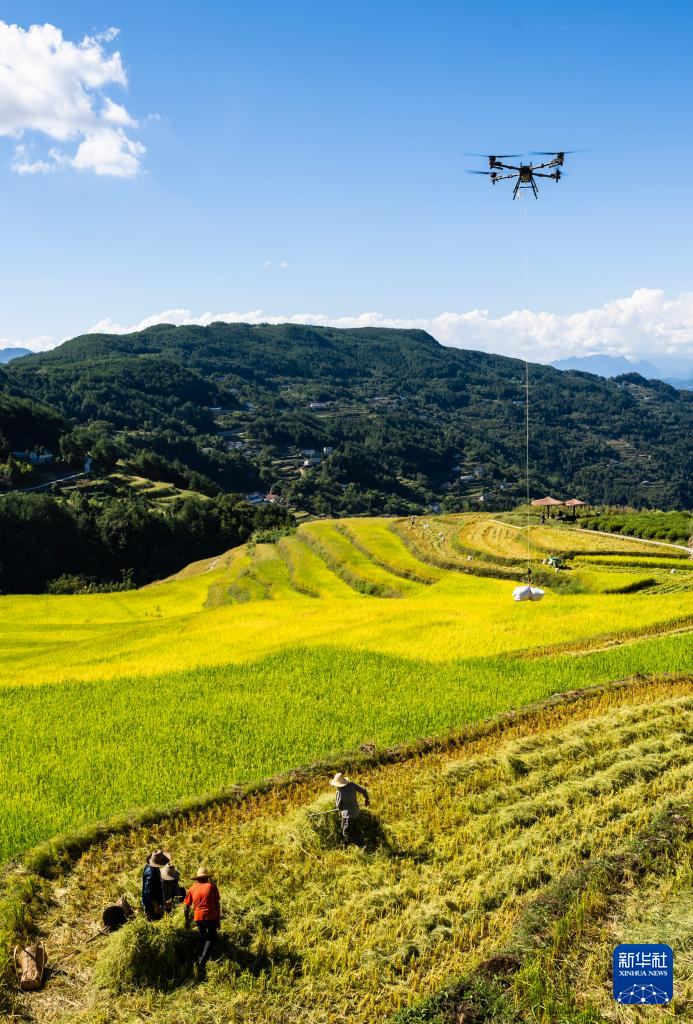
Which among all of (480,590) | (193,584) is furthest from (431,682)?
(193,584)

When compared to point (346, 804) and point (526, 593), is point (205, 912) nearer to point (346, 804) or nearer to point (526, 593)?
point (346, 804)

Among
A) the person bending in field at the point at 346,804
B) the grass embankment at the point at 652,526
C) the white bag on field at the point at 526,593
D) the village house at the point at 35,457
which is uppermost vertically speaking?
the village house at the point at 35,457

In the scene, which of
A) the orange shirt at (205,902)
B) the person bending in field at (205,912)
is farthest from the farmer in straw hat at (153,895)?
the orange shirt at (205,902)

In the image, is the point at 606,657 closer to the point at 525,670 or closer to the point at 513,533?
the point at 525,670

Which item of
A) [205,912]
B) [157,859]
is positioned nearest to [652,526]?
[157,859]

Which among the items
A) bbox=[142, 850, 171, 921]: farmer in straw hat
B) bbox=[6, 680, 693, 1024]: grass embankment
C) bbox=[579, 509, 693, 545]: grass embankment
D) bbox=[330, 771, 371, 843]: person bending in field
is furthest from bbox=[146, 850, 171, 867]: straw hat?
bbox=[579, 509, 693, 545]: grass embankment

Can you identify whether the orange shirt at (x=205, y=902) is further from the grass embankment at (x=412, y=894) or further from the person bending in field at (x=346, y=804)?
the person bending in field at (x=346, y=804)
